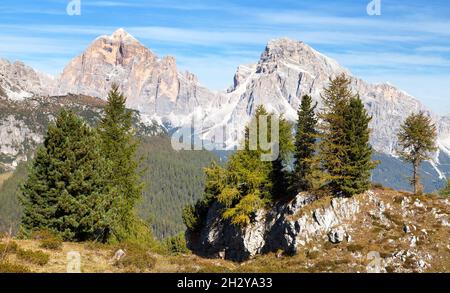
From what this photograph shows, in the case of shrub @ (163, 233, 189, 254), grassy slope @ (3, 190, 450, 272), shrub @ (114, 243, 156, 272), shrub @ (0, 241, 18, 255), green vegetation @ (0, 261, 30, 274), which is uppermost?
green vegetation @ (0, 261, 30, 274)

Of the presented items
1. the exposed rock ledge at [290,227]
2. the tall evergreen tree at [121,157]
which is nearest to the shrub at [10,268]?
the tall evergreen tree at [121,157]

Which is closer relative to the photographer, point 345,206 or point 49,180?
point 49,180

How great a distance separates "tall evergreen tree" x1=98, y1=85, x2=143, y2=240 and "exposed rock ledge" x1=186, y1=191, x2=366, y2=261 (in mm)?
15688

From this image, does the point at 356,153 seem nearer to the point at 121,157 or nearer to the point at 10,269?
the point at 121,157

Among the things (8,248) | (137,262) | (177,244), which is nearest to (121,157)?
(8,248)

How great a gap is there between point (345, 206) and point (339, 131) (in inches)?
326

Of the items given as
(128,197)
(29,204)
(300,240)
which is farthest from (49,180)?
(300,240)

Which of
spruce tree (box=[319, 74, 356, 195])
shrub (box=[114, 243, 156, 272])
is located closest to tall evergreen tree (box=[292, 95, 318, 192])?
spruce tree (box=[319, 74, 356, 195])

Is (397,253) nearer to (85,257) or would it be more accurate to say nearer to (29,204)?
(85,257)

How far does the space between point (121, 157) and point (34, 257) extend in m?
23.5

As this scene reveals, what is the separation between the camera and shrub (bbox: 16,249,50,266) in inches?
806

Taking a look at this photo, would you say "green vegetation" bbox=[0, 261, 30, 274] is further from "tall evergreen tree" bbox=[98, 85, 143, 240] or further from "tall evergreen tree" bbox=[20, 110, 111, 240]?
"tall evergreen tree" bbox=[98, 85, 143, 240]

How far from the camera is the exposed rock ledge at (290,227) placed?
1882 inches
